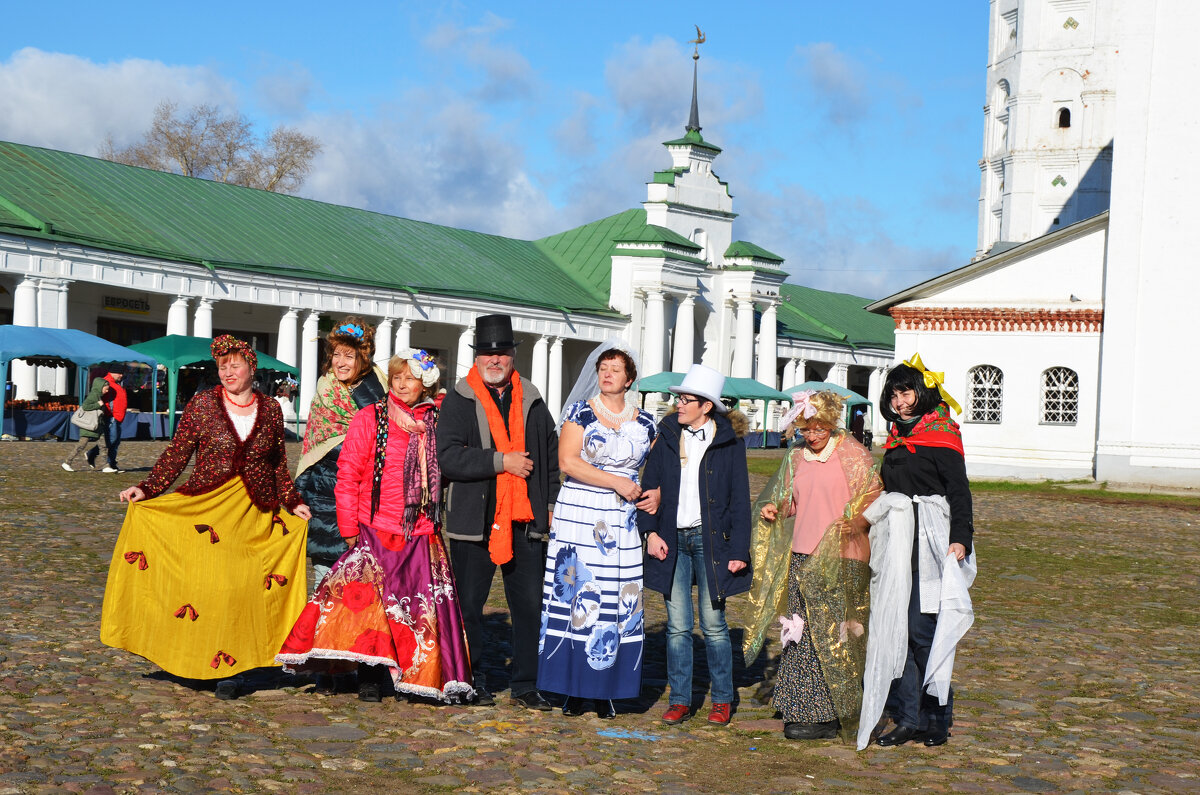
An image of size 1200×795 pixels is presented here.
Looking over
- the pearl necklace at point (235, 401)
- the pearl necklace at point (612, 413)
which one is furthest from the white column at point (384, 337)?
the pearl necklace at point (612, 413)

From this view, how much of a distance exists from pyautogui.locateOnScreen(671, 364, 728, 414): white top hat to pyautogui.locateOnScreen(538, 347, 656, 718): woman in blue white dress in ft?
1.07

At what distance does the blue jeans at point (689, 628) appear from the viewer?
6852mm

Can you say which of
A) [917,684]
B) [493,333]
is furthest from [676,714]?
[493,333]

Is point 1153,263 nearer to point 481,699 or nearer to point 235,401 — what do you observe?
point 481,699

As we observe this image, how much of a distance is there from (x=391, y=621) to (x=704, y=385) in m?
2.00

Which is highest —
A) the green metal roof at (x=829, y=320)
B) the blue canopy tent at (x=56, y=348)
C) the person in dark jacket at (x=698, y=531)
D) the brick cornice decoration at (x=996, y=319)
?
the green metal roof at (x=829, y=320)

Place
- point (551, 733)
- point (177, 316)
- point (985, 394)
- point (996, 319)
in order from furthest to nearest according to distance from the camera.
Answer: point (177, 316) < point (985, 394) < point (996, 319) < point (551, 733)

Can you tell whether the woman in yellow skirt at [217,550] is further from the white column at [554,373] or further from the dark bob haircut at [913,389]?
the white column at [554,373]

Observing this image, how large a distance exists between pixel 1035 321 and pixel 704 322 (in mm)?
25020

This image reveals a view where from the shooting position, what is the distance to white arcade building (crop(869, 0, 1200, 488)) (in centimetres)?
2853

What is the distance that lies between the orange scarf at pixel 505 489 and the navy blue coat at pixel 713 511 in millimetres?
637

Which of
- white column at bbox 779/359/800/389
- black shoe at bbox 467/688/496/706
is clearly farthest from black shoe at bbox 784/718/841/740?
white column at bbox 779/359/800/389

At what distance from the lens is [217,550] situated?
6945 millimetres

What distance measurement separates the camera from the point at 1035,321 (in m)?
30.9
